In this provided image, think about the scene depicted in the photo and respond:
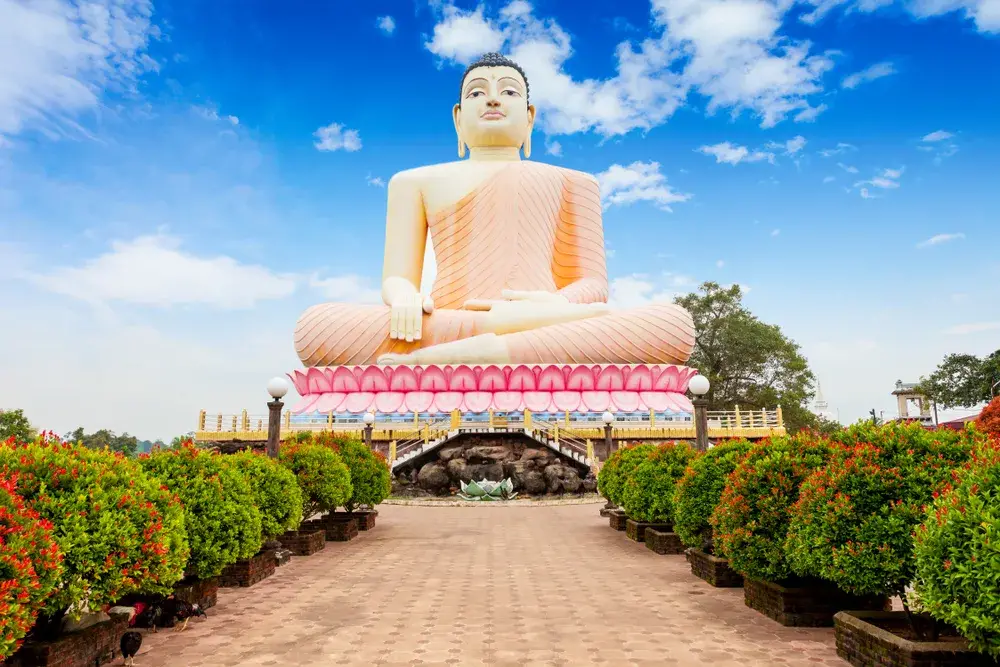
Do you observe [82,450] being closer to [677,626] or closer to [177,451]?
[177,451]

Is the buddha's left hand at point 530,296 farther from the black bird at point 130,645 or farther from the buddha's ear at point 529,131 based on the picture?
the black bird at point 130,645

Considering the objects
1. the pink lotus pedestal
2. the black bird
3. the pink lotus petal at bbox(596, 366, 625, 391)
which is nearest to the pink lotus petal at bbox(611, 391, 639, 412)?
the pink lotus pedestal

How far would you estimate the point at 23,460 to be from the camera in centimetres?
374

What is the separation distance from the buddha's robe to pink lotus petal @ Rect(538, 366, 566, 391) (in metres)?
0.28

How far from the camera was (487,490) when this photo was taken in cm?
1546

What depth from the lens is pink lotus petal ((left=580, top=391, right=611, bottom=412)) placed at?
63.2 feet

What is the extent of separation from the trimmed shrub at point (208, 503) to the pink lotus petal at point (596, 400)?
14.3 m

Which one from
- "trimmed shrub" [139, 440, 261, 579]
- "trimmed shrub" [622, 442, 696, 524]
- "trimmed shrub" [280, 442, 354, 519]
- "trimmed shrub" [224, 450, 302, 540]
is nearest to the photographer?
"trimmed shrub" [139, 440, 261, 579]

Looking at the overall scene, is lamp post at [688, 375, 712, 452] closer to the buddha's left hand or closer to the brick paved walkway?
the brick paved walkway

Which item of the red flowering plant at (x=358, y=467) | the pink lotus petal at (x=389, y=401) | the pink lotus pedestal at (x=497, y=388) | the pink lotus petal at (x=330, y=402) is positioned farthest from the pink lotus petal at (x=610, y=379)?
the red flowering plant at (x=358, y=467)

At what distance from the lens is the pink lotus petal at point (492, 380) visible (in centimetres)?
1892

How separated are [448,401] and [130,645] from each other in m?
14.8

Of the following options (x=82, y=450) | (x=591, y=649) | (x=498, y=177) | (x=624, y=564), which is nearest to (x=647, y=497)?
(x=624, y=564)

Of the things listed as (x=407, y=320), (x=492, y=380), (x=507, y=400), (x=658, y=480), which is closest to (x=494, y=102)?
(x=407, y=320)
